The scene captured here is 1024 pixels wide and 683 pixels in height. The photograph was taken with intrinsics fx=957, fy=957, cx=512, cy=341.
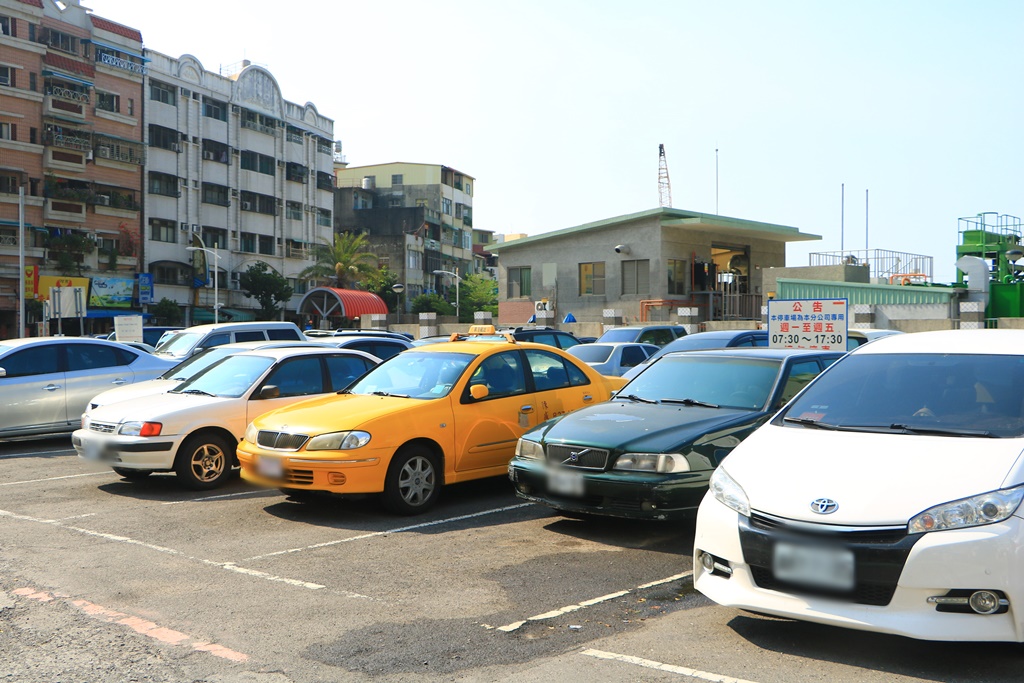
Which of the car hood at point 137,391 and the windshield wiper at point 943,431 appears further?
the car hood at point 137,391

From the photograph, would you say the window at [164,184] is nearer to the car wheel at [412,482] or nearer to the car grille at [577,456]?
the car wheel at [412,482]

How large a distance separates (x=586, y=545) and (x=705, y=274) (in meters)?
36.9

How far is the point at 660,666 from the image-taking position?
4789mm

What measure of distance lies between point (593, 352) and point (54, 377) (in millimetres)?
10303

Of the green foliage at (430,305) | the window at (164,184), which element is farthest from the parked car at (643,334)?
the green foliage at (430,305)

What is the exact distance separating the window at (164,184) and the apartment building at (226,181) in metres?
0.06

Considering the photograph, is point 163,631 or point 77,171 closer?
point 163,631

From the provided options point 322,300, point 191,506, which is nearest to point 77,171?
point 322,300

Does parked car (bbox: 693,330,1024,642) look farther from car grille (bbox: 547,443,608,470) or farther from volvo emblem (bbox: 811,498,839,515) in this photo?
car grille (bbox: 547,443,608,470)

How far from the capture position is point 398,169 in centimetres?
9119

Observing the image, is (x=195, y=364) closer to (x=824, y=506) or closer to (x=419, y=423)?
(x=419, y=423)

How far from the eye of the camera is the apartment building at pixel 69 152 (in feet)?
159

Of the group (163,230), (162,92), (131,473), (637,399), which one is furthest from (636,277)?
(637,399)

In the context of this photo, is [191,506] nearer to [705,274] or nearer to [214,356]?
[214,356]
